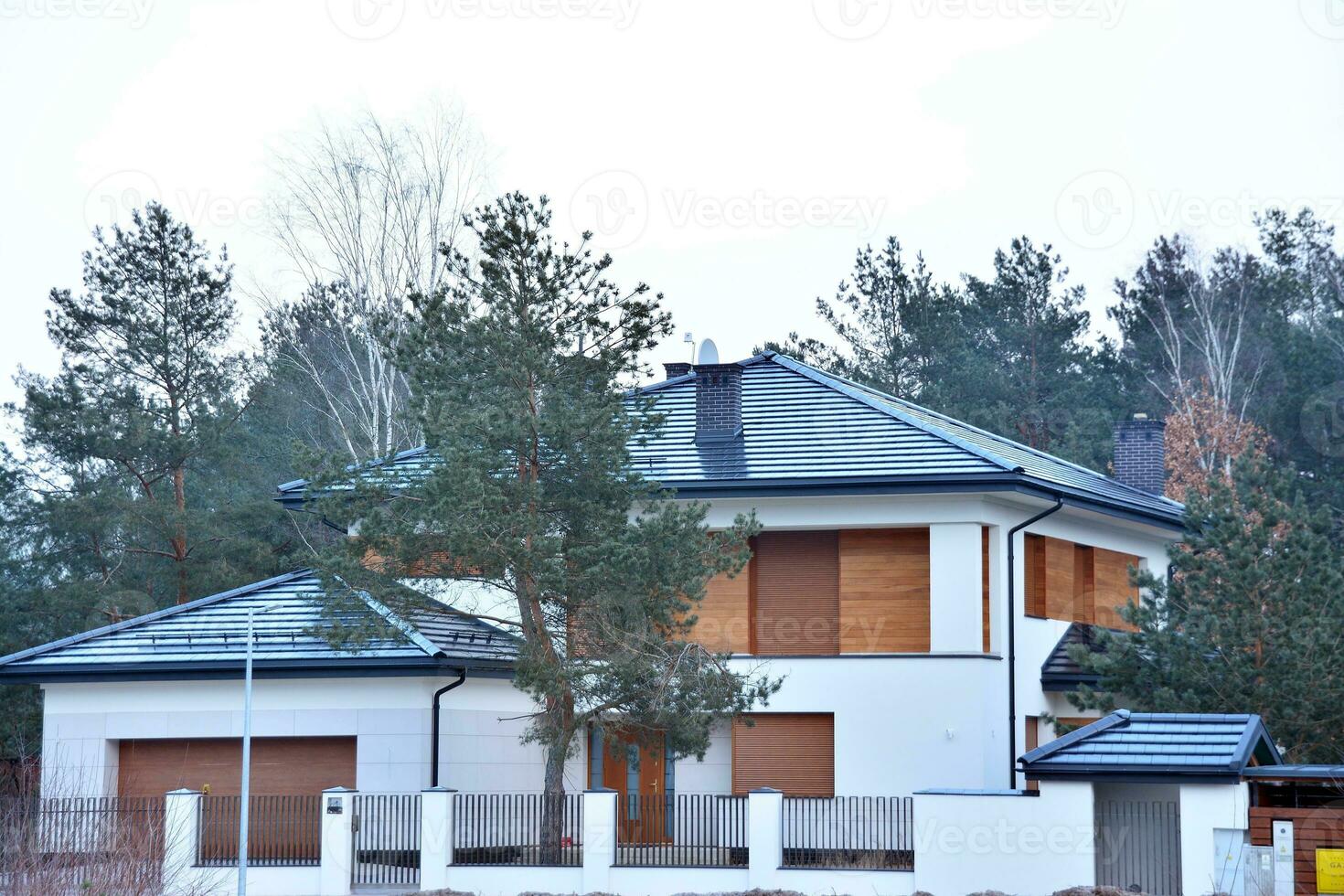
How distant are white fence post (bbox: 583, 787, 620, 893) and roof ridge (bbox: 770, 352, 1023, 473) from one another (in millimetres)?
8052

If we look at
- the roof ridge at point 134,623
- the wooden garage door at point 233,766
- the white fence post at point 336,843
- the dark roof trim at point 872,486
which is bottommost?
the white fence post at point 336,843

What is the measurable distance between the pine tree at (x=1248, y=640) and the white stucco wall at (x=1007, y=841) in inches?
158

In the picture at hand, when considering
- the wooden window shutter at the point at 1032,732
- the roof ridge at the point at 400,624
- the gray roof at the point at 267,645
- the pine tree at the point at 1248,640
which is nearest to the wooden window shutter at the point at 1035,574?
the wooden window shutter at the point at 1032,732

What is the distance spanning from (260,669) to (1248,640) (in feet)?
46.0

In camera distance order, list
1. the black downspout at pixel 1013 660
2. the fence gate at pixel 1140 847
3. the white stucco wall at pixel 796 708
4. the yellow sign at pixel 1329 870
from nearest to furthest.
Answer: the yellow sign at pixel 1329 870
the fence gate at pixel 1140 847
the white stucco wall at pixel 796 708
the black downspout at pixel 1013 660

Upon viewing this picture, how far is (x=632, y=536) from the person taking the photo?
2127cm

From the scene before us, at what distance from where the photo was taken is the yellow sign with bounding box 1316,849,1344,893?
17344mm

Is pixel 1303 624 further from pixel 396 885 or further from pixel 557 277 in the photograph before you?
pixel 396 885

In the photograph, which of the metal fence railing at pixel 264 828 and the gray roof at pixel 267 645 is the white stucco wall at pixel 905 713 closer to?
the gray roof at pixel 267 645

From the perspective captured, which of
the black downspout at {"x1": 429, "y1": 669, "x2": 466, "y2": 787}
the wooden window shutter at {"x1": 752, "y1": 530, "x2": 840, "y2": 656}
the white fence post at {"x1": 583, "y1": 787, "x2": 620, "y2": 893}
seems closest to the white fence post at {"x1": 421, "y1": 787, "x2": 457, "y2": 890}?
the white fence post at {"x1": 583, "y1": 787, "x2": 620, "y2": 893}

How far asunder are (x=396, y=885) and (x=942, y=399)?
30261 mm

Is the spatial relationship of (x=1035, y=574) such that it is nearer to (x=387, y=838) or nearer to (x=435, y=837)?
(x=435, y=837)

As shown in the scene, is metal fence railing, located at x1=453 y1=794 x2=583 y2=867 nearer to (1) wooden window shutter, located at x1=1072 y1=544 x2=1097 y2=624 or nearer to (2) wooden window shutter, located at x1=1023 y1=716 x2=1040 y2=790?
(2) wooden window shutter, located at x1=1023 y1=716 x2=1040 y2=790

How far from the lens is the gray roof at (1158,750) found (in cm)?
1838
